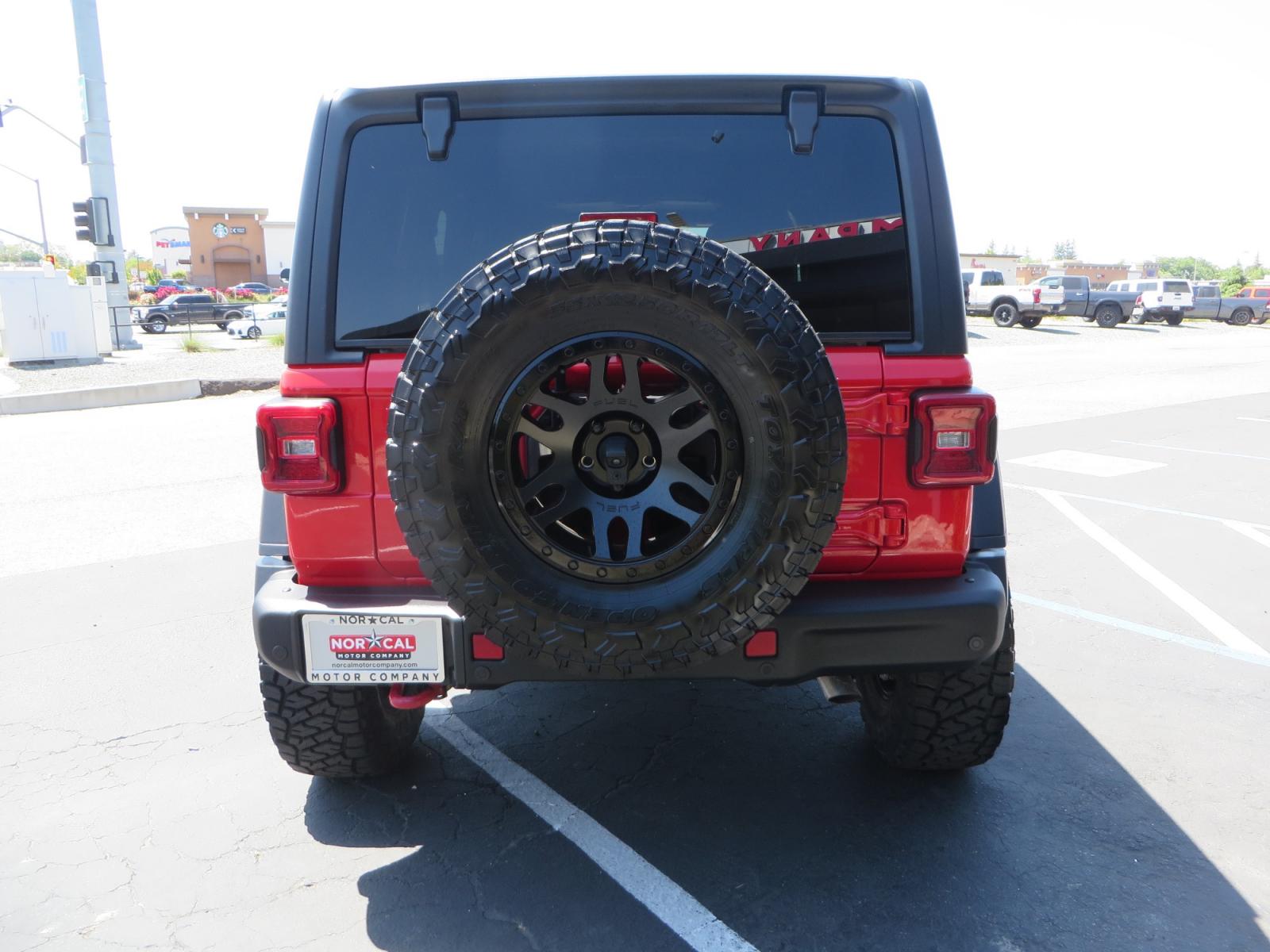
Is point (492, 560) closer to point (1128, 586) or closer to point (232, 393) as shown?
point (1128, 586)

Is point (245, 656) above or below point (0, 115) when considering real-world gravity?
below

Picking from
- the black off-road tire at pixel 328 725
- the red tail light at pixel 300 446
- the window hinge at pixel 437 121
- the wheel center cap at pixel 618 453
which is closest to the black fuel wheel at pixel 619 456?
the wheel center cap at pixel 618 453

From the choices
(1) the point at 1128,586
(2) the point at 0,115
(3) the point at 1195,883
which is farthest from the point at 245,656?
(2) the point at 0,115

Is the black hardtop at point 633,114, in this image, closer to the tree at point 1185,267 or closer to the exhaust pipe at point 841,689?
the exhaust pipe at point 841,689

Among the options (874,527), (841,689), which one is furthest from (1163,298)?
(874,527)

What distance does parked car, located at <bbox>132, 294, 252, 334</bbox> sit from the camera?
131 feet

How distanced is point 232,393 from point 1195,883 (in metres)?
16.1

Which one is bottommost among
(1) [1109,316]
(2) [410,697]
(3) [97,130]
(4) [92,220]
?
(2) [410,697]

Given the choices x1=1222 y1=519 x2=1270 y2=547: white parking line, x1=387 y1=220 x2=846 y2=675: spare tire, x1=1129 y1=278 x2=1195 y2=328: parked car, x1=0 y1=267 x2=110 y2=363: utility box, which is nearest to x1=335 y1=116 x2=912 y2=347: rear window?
x1=387 y1=220 x2=846 y2=675: spare tire

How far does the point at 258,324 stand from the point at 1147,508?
96.1ft

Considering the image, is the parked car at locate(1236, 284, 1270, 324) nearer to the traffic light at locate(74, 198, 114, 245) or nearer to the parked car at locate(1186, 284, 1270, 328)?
the parked car at locate(1186, 284, 1270, 328)

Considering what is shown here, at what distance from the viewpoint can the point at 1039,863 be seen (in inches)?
111

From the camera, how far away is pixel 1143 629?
4.86 meters

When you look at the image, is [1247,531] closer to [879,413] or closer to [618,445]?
[879,413]
